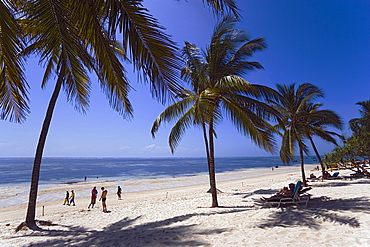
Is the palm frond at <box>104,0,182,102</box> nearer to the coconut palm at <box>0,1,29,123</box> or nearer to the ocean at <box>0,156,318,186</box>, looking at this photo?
the coconut palm at <box>0,1,29,123</box>

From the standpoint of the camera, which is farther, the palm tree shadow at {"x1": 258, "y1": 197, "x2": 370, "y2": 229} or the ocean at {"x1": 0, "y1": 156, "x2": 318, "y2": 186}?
the ocean at {"x1": 0, "y1": 156, "x2": 318, "y2": 186}

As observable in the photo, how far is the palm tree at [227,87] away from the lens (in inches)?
298

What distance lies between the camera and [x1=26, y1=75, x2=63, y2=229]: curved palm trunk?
23.6 ft

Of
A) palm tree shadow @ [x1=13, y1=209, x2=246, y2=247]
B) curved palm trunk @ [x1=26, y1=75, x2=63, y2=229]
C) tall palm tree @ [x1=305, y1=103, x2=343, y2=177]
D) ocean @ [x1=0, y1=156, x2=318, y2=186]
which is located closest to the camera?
palm tree shadow @ [x1=13, y1=209, x2=246, y2=247]

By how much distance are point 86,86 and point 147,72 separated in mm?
2059

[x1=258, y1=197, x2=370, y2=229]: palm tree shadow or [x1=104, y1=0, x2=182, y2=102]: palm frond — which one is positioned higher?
[x1=104, y1=0, x2=182, y2=102]: palm frond

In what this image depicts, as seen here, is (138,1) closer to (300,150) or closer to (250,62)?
(250,62)

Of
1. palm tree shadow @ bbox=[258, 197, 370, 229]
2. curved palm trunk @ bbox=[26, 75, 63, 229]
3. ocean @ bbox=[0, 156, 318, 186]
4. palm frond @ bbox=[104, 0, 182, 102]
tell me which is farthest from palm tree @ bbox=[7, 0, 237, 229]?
ocean @ bbox=[0, 156, 318, 186]

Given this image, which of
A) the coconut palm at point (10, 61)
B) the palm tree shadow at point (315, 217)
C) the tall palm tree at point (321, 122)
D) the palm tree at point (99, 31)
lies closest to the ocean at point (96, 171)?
the tall palm tree at point (321, 122)

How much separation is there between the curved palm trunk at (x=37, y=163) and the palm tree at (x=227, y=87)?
4366 mm

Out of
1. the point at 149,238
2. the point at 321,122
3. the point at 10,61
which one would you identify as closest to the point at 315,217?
the point at 149,238

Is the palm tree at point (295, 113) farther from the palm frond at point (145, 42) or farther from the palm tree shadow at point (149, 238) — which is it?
the palm frond at point (145, 42)

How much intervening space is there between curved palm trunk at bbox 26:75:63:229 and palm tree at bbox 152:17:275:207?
4.37 m

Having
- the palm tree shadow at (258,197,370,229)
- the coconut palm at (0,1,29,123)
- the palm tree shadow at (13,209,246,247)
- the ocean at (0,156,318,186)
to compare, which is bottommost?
the ocean at (0,156,318,186)
